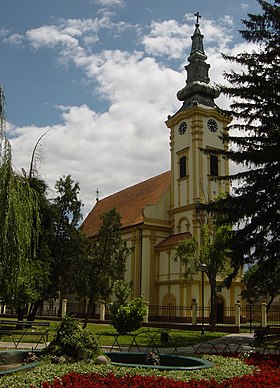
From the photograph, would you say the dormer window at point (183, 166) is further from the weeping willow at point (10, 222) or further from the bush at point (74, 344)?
the bush at point (74, 344)

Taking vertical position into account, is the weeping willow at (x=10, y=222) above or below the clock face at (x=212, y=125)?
below

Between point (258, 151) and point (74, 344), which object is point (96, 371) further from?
point (258, 151)

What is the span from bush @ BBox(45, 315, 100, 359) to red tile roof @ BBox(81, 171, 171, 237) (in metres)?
28.1

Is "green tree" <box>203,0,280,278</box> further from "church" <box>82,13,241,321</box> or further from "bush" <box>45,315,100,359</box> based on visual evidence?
"church" <box>82,13,241,321</box>

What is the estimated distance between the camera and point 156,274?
39.0 metres

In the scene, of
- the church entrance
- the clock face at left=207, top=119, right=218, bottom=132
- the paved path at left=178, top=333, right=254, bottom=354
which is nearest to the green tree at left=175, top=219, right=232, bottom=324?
the church entrance

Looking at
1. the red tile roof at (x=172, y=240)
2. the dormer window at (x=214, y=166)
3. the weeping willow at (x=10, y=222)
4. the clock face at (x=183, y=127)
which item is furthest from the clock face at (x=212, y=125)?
the weeping willow at (x=10, y=222)

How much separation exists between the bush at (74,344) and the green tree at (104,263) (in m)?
15.9

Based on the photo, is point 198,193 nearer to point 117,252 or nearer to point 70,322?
point 117,252

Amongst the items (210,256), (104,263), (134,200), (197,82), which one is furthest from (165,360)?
(134,200)

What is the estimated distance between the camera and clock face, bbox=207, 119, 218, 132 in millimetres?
39875

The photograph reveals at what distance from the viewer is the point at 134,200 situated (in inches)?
1836

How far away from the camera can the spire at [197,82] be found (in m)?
40.7

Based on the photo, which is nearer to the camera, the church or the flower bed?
the flower bed
